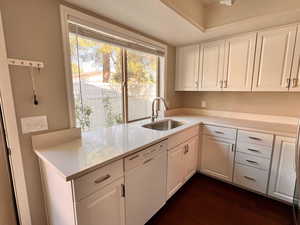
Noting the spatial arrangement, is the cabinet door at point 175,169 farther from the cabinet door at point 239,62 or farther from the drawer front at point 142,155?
the cabinet door at point 239,62

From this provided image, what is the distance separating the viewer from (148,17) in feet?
5.16

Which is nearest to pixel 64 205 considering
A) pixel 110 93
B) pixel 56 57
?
pixel 56 57

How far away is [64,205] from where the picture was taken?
1.00 meters

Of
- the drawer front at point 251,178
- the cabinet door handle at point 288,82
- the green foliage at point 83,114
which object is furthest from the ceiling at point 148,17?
the drawer front at point 251,178

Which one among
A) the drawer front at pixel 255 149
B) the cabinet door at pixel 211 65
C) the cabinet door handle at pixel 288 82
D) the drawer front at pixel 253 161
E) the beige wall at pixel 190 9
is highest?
the beige wall at pixel 190 9

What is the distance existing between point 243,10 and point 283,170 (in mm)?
1878

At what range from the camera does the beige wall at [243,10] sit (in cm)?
151

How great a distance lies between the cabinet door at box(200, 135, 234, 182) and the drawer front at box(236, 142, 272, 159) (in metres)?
0.10

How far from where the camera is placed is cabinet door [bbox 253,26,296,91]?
1758 millimetres

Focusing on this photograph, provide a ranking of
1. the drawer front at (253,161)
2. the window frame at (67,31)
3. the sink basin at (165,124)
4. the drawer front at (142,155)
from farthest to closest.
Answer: the sink basin at (165,124) → the drawer front at (253,161) → the window frame at (67,31) → the drawer front at (142,155)

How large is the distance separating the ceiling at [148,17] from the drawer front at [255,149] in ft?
5.21

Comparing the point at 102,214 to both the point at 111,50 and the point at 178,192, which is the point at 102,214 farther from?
the point at 111,50

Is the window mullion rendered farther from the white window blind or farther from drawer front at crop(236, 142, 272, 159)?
drawer front at crop(236, 142, 272, 159)

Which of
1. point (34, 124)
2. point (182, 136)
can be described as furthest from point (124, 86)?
point (34, 124)
